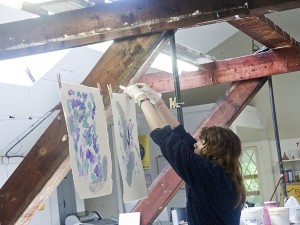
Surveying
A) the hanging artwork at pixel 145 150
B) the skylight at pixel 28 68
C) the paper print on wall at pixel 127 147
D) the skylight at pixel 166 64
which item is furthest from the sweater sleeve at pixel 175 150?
the hanging artwork at pixel 145 150

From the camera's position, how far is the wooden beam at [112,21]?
2342mm

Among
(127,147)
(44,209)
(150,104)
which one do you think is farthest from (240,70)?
(44,209)

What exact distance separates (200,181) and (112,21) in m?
0.96

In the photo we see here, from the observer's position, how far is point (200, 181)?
6.94ft

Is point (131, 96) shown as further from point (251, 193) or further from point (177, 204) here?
point (251, 193)

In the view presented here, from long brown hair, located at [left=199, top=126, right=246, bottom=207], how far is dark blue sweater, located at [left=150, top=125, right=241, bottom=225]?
0.12ft

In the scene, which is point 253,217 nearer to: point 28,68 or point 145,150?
point 28,68

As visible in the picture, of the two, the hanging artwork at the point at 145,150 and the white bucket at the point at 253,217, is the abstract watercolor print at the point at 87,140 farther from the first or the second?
the hanging artwork at the point at 145,150

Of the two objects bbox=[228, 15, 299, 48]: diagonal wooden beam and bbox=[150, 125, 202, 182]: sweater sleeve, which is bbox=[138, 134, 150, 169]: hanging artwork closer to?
bbox=[228, 15, 299, 48]: diagonal wooden beam

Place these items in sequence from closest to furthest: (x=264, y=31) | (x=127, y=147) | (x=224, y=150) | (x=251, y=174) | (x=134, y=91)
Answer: (x=224, y=150)
(x=134, y=91)
(x=127, y=147)
(x=264, y=31)
(x=251, y=174)

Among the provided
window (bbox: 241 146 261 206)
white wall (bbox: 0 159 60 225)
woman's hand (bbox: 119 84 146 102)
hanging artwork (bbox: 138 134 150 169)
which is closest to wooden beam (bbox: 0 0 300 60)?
woman's hand (bbox: 119 84 146 102)

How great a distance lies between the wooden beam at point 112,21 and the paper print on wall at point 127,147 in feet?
1.19

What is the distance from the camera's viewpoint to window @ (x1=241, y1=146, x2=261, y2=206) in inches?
366

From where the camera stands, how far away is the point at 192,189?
2158 mm
